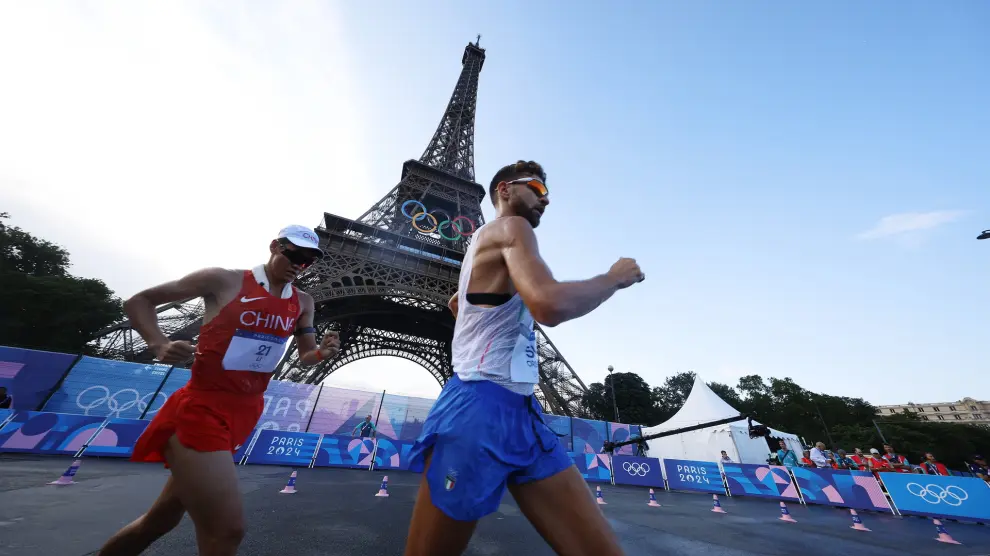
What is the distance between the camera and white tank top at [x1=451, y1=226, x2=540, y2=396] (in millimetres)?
1446

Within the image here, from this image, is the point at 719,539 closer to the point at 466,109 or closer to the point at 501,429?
the point at 501,429

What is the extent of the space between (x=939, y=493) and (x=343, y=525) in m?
13.3

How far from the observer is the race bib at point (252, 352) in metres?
2.00

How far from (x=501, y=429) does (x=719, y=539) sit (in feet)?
18.9

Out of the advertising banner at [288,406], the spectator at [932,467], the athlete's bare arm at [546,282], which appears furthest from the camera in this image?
the advertising banner at [288,406]

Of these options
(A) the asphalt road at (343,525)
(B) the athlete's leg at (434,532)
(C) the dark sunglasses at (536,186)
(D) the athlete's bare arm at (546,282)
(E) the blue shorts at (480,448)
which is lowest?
(A) the asphalt road at (343,525)

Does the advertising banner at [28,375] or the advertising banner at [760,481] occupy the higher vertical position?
the advertising banner at [28,375]

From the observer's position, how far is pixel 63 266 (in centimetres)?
2683

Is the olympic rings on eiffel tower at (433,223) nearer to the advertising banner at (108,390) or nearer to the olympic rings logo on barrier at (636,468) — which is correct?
the advertising banner at (108,390)

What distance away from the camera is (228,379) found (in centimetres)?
198

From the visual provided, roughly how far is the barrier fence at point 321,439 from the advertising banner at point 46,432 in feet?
0.05

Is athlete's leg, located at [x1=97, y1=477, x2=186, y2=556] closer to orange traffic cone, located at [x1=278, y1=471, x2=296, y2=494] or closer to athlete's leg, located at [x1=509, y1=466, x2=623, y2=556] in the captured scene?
athlete's leg, located at [x1=509, y1=466, x2=623, y2=556]

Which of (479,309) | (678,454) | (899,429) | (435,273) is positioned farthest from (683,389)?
(479,309)

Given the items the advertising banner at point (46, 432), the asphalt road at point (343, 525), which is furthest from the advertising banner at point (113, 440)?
the asphalt road at point (343, 525)
